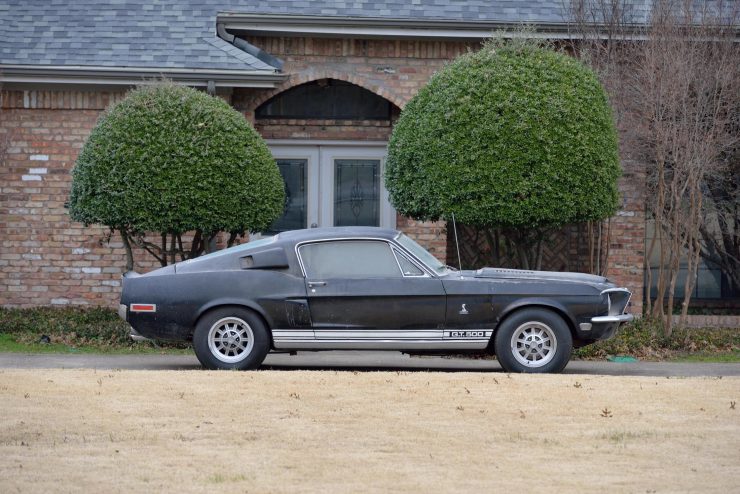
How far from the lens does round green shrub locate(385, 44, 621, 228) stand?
47.5 ft

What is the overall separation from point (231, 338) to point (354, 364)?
2.28 metres

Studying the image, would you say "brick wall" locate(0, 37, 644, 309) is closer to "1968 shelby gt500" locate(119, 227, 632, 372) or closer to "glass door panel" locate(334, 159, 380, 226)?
"glass door panel" locate(334, 159, 380, 226)

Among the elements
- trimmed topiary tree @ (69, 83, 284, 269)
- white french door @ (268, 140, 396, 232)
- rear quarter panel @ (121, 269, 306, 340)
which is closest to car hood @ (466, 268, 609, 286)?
rear quarter panel @ (121, 269, 306, 340)

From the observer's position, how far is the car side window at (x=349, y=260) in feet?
38.9

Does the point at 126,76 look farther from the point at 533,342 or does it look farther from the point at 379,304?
the point at 533,342

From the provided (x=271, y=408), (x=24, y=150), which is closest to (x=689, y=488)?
(x=271, y=408)

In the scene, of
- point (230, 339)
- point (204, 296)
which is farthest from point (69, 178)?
point (230, 339)

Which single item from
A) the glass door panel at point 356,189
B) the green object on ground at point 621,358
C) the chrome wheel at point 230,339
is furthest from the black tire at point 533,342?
the glass door panel at point 356,189

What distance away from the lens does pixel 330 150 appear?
18562mm

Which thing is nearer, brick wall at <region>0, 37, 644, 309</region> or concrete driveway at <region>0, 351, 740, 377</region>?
concrete driveway at <region>0, 351, 740, 377</region>

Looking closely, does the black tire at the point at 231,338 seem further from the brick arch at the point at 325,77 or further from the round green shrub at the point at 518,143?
the brick arch at the point at 325,77

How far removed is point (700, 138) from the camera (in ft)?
51.8

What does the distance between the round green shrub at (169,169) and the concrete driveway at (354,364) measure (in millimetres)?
1831

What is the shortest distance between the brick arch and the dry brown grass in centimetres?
753
